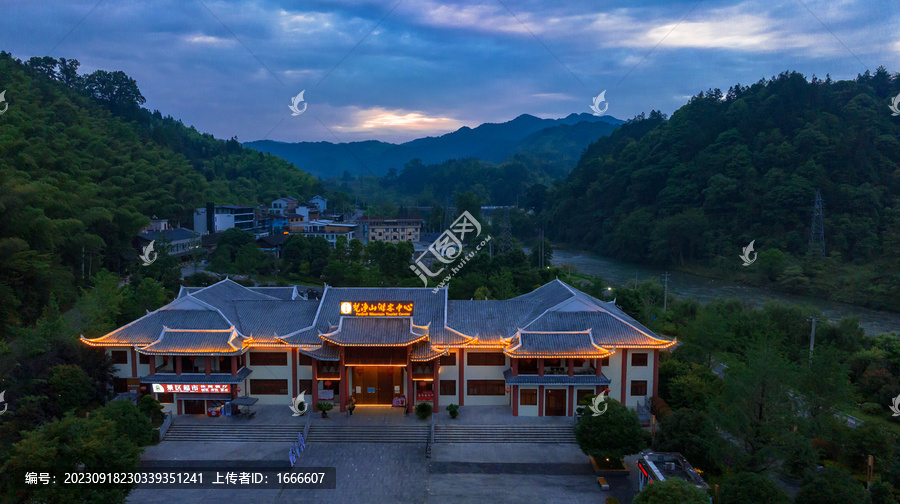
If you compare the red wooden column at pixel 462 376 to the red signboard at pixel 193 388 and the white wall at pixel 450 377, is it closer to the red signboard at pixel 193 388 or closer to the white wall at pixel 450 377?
the white wall at pixel 450 377

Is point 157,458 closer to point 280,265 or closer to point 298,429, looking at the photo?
point 298,429

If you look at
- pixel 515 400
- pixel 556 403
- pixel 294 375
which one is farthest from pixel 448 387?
pixel 294 375

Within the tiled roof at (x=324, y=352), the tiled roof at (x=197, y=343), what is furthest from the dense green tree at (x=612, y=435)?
the tiled roof at (x=197, y=343)

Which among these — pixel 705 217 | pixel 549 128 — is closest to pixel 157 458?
pixel 705 217

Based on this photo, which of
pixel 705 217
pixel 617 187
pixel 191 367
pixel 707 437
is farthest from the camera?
pixel 617 187

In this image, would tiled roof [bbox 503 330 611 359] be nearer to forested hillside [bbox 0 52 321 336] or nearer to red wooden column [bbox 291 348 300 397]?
red wooden column [bbox 291 348 300 397]

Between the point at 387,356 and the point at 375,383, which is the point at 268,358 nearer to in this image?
the point at 375,383
